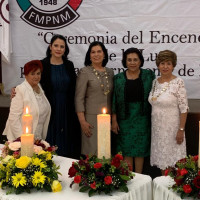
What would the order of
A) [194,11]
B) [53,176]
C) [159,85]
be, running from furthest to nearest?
[194,11] → [159,85] → [53,176]

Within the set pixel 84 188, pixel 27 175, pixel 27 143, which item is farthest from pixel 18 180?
pixel 84 188

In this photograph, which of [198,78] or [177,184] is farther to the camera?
[198,78]

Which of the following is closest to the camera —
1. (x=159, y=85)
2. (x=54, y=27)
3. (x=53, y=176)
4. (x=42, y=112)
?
(x=53, y=176)

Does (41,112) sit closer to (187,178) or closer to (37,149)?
(37,149)

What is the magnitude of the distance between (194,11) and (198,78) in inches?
22.9

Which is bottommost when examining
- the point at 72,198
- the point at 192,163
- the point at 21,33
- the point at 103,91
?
the point at 72,198

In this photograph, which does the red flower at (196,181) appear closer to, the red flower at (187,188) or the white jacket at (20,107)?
the red flower at (187,188)

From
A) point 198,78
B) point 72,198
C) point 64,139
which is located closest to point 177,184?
point 72,198

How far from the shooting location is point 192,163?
127 cm

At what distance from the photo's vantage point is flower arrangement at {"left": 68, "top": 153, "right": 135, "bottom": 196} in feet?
4.15

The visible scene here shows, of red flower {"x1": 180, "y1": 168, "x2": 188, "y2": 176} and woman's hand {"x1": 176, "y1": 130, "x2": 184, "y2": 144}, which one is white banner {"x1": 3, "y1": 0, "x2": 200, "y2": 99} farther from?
red flower {"x1": 180, "y1": 168, "x2": 188, "y2": 176}

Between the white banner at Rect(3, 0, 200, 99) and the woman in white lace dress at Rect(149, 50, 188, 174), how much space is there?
2.05ft

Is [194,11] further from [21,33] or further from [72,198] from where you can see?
[72,198]

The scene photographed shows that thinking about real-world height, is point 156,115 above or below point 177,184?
above
